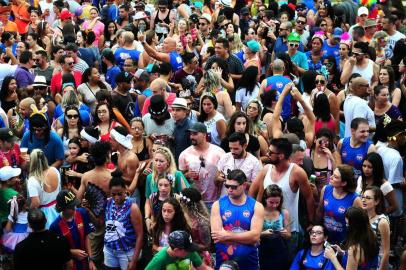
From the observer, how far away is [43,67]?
12805 millimetres

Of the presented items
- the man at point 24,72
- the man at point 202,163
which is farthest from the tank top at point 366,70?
the man at point 24,72

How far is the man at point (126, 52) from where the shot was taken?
43.9ft

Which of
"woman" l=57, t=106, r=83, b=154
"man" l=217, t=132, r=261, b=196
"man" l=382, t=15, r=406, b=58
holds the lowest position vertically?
"man" l=382, t=15, r=406, b=58

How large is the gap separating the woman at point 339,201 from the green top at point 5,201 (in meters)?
3.16

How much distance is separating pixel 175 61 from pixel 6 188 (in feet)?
16.1

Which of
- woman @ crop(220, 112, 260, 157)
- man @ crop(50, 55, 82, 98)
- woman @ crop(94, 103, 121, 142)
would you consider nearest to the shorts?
woman @ crop(220, 112, 260, 157)

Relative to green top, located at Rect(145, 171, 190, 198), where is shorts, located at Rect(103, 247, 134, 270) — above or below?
below

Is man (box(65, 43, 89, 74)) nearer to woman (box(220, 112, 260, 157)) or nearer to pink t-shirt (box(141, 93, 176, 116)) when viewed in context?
pink t-shirt (box(141, 93, 176, 116))

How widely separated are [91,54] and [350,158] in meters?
6.23

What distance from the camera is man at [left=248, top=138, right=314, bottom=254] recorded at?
26.8 feet

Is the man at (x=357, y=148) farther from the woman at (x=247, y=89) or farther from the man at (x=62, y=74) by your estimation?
the man at (x=62, y=74)

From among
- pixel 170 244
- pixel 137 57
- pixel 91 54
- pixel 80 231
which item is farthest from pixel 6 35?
pixel 170 244

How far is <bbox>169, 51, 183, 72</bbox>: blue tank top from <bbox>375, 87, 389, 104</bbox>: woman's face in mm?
3398

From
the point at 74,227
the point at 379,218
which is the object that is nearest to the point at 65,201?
the point at 74,227
